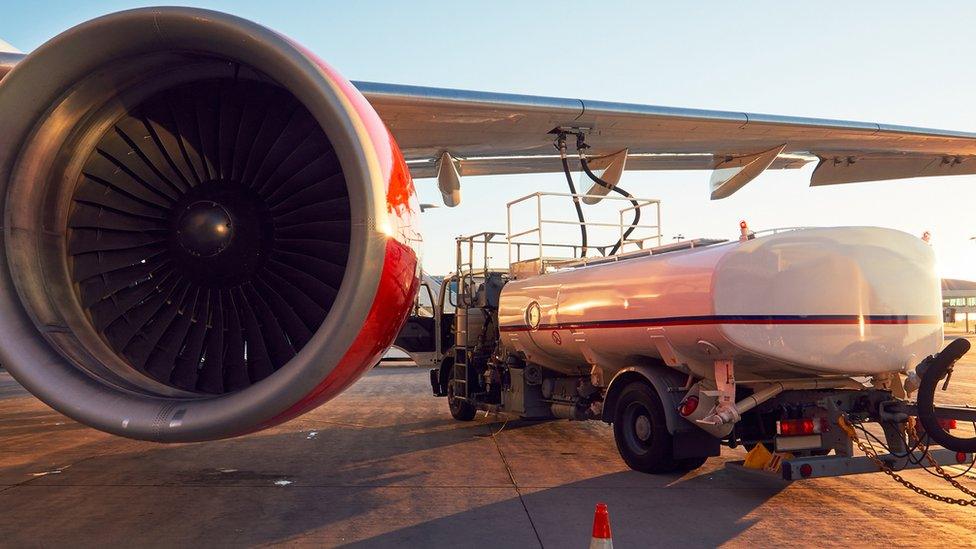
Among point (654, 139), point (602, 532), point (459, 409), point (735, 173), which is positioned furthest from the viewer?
point (459, 409)

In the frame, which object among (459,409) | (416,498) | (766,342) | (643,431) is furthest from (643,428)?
(459,409)

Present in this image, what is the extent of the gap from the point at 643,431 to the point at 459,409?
431 cm

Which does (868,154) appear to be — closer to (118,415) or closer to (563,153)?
(563,153)

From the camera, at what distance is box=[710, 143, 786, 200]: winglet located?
30.2 feet

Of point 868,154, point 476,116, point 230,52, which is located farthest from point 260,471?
point 868,154

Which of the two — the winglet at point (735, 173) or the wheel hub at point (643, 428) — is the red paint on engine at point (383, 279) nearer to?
the wheel hub at point (643, 428)

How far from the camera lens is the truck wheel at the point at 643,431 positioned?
705 centimetres

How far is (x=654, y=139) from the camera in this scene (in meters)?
8.47

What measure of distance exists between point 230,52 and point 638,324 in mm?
4133

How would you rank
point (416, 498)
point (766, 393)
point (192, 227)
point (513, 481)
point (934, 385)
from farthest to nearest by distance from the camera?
point (513, 481) → point (766, 393) → point (416, 498) → point (934, 385) → point (192, 227)

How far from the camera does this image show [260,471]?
7.57 m

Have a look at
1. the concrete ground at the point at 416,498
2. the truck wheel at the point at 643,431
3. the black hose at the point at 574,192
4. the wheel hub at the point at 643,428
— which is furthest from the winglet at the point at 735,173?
the wheel hub at the point at 643,428

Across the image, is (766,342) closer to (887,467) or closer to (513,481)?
(887,467)

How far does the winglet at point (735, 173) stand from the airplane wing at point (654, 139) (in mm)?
12
